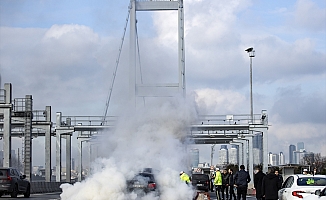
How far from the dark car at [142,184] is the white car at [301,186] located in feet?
16.2

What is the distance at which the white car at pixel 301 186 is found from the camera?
63.9 feet

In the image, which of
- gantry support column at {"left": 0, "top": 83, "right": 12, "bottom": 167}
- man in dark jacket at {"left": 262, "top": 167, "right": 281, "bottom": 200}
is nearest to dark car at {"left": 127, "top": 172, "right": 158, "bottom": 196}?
man in dark jacket at {"left": 262, "top": 167, "right": 281, "bottom": 200}

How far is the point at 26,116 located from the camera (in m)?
55.0

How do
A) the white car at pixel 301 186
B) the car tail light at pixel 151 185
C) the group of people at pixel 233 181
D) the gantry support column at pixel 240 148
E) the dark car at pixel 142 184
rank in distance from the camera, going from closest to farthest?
the white car at pixel 301 186 < the dark car at pixel 142 184 < the car tail light at pixel 151 185 < the group of people at pixel 233 181 < the gantry support column at pixel 240 148

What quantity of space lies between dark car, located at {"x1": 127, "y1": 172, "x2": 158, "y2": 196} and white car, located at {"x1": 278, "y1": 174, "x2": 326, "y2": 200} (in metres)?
4.94

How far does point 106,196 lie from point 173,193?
11.1 feet

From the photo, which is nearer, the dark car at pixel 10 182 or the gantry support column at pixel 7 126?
the dark car at pixel 10 182

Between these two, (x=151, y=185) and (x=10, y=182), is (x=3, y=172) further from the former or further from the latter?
(x=151, y=185)

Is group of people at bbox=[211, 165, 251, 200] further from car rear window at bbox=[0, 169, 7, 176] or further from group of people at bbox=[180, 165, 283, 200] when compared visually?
car rear window at bbox=[0, 169, 7, 176]

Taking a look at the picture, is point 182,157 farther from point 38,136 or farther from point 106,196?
point 38,136

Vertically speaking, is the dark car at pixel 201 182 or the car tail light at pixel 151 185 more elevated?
the car tail light at pixel 151 185

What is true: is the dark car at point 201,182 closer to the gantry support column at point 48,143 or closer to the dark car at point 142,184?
the gantry support column at point 48,143

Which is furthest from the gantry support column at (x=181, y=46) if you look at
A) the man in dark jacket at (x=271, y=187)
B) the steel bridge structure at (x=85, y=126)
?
the man in dark jacket at (x=271, y=187)

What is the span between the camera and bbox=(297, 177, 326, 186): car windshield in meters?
20.2
